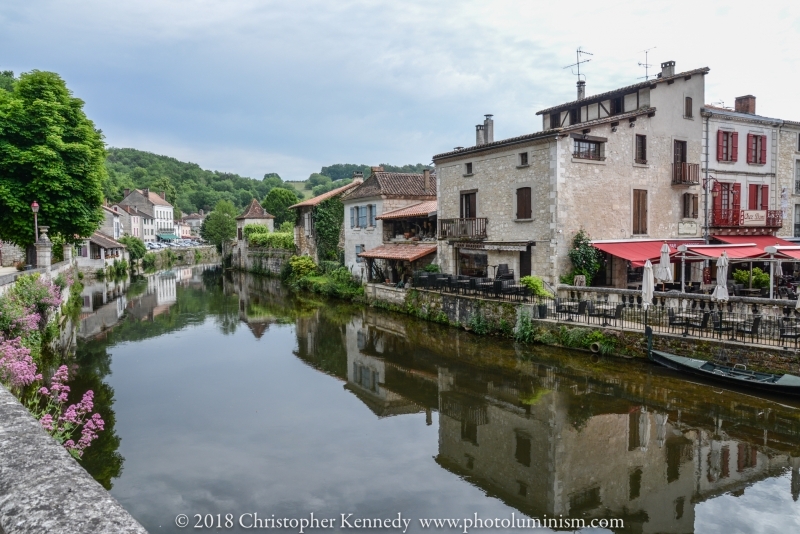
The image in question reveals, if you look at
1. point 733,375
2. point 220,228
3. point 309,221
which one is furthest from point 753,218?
point 220,228

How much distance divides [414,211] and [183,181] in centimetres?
11507

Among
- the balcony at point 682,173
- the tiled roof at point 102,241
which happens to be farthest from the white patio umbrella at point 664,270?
the tiled roof at point 102,241

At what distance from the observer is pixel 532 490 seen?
29.4 feet

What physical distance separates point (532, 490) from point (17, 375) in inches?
356

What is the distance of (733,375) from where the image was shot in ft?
42.1

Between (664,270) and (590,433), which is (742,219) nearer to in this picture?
(664,270)

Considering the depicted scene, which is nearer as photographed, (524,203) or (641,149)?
(524,203)

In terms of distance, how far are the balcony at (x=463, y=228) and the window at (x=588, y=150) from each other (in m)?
4.79

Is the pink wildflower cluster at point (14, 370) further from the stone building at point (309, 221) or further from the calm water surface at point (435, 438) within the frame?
the stone building at point (309, 221)

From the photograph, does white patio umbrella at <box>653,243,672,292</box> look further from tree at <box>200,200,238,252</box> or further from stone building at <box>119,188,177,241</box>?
stone building at <box>119,188,177,241</box>

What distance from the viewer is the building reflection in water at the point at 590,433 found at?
8.64 metres

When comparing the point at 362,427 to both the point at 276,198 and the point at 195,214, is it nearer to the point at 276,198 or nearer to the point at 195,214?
the point at 276,198

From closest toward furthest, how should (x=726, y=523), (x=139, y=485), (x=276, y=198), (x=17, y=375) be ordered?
(x=726, y=523)
(x=139, y=485)
(x=17, y=375)
(x=276, y=198)

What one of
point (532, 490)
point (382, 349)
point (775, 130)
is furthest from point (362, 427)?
point (775, 130)
